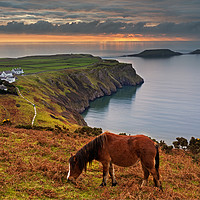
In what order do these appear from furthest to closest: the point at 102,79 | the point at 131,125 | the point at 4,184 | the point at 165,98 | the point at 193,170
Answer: the point at 102,79 < the point at 165,98 < the point at 131,125 < the point at 193,170 < the point at 4,184

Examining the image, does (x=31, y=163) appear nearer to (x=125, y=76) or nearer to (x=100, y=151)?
(x=100, y=151)

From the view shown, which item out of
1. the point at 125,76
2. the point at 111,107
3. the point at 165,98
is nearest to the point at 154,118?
the point at 111,107

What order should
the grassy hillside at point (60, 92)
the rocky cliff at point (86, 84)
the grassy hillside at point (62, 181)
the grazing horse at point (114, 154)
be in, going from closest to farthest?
the grassy hillside at point (62, 181)
the grazing horse at point (114, 154)
the grassy hillside at point (60, 92)
the rocky cliff at point (86, 84)

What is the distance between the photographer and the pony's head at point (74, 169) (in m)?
10.9

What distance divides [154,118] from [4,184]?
90.2 meters

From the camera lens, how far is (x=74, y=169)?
36.0ft

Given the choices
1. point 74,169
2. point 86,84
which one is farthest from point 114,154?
point 86,84

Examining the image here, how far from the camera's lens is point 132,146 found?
10.9 metres

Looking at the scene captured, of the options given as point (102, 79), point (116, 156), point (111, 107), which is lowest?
point (111, 107)

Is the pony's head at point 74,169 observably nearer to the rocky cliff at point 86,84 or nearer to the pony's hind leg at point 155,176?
the pony's hind leg at point 155,176

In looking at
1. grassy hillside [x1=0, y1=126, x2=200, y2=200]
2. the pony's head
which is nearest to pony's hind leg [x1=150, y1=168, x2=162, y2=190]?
grassy hillside [x1=0, y1=126, x2=200, y2=200]

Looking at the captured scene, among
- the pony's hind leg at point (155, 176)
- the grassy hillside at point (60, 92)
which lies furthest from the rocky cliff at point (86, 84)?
the pony's hind leg at point (155, 176)

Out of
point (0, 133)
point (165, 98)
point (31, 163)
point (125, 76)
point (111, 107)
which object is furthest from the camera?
point (125, 76)

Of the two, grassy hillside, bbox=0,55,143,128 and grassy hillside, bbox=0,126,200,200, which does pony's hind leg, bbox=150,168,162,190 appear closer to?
grassy hillside, bbox=0,126,200,200
